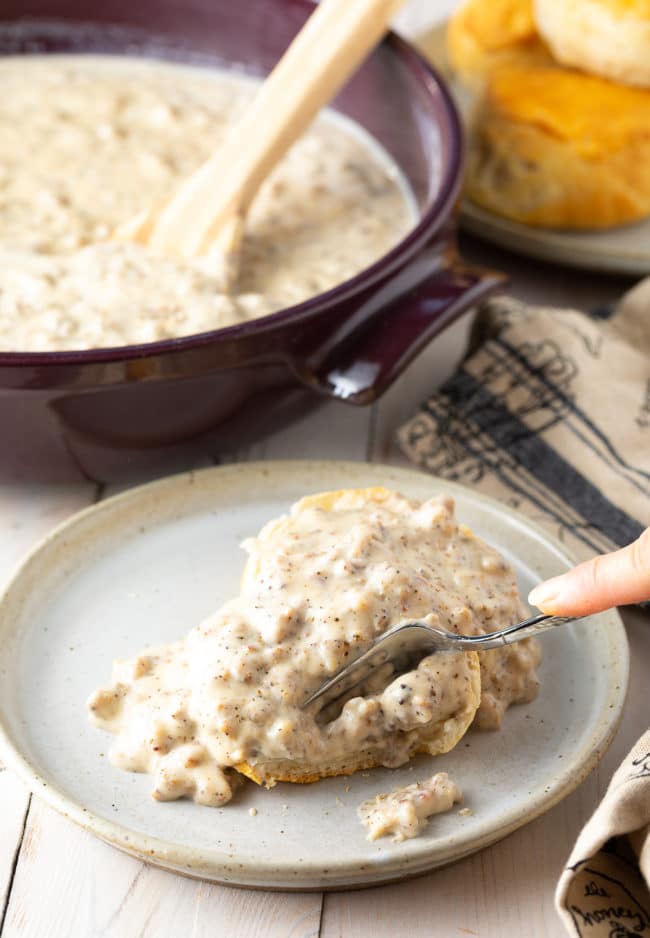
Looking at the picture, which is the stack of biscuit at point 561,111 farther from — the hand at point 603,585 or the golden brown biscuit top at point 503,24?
the hand at point 603,585

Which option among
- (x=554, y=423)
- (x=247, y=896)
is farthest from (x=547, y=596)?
(x=554, y=423)

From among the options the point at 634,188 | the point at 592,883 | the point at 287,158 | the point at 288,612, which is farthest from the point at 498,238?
the point at 592,883

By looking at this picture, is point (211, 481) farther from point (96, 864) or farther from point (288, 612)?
point (96, 864)

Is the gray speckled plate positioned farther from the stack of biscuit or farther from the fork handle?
the stack of biscuit

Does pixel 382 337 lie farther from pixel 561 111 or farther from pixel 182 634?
pixel 561 111

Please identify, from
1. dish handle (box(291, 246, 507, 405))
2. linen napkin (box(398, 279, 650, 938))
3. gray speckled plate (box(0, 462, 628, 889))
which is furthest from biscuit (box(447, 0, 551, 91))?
gray speckled plate (box(0, 462, 628, 889))
